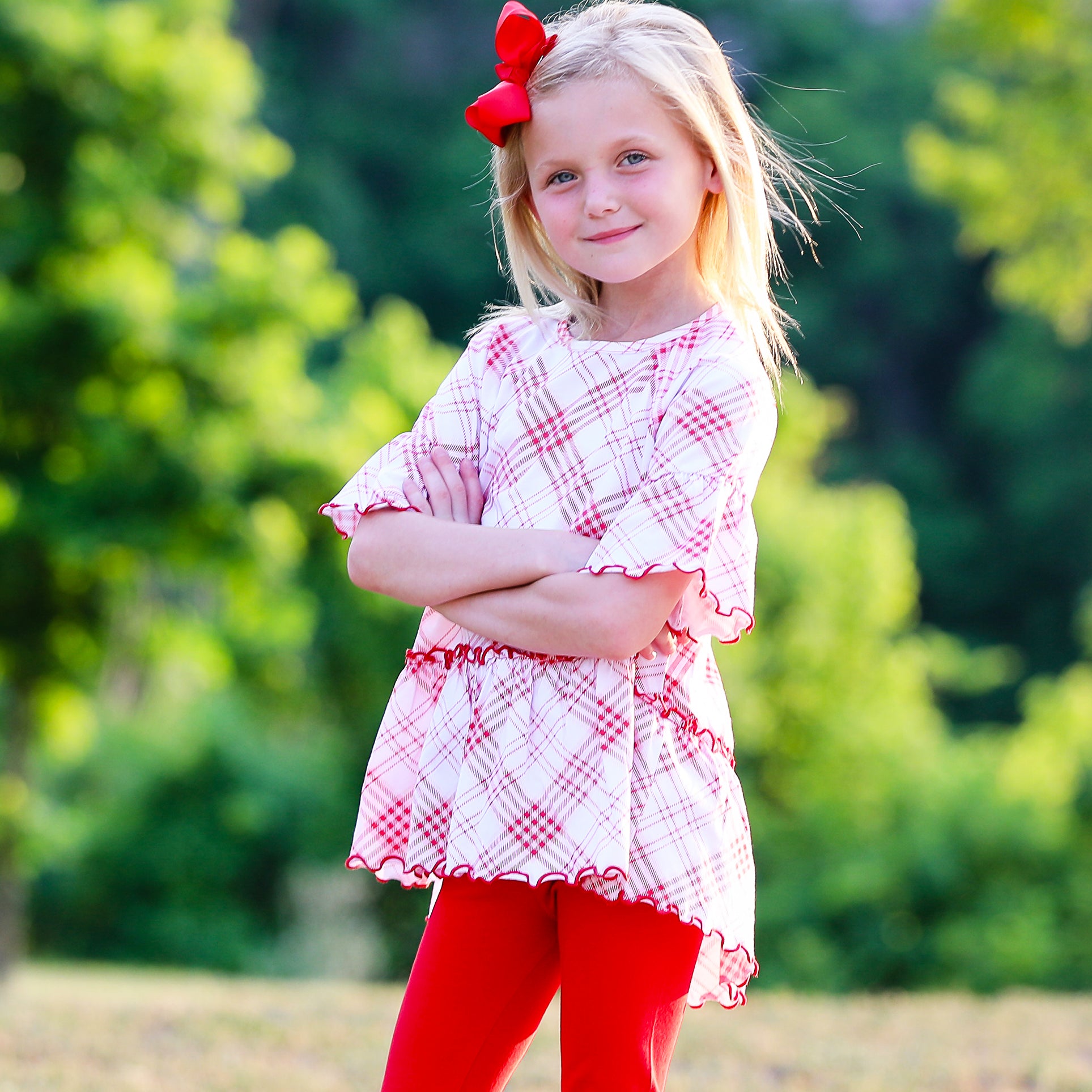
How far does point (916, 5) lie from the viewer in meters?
23.6

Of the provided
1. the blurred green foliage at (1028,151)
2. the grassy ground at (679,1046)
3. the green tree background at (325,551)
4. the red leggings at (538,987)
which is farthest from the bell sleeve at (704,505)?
the blurred green foliage at (1028,151)

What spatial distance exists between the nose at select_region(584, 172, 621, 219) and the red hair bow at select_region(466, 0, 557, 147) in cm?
11

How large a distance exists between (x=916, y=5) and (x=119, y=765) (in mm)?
19558

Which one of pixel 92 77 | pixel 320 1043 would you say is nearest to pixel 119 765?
pixel 92 77

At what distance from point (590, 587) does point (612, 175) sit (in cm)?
45

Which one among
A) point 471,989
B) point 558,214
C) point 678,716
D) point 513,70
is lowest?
point 471,989

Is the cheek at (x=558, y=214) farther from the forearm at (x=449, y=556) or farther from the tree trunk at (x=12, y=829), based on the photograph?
the tree trunk at (x=12, y=829)

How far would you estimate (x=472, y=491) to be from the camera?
1.53 metres

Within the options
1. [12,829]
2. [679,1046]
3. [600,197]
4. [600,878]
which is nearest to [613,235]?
[600,197]

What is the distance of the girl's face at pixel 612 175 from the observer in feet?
4.73

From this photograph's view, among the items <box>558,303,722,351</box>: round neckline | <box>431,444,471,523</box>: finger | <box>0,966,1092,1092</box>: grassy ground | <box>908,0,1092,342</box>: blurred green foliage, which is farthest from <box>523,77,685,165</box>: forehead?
<box>908,0,1092,342</box>: blurred green foliage

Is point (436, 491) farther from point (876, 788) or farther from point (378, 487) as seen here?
point (876, 788)

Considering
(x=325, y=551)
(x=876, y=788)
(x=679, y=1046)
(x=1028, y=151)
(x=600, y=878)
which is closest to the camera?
(x=600, y=878)

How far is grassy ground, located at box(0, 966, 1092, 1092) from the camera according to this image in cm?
305
